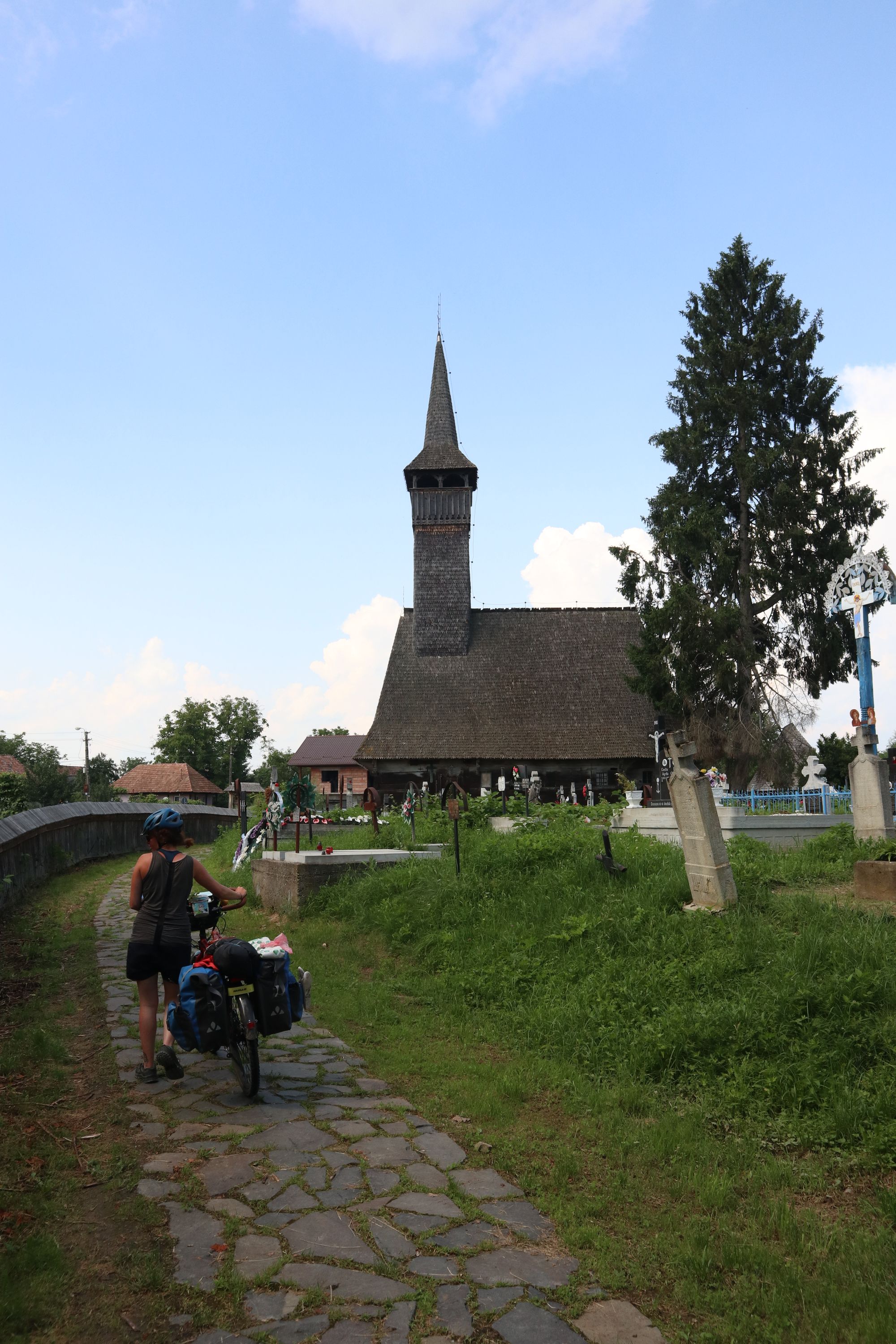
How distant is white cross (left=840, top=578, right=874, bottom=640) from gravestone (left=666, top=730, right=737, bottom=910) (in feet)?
21.7

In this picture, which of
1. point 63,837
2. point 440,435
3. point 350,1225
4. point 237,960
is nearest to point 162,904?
point 237,960

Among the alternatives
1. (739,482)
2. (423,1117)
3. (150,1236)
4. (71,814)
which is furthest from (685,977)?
(739,482)

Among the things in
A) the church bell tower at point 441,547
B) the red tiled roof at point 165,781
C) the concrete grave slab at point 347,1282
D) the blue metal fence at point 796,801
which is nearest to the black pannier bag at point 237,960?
the concrete grave slab at point 347,1282

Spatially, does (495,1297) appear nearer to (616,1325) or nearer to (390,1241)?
(616,1325)

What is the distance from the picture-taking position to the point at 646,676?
27.4 m

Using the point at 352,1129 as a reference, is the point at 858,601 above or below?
above

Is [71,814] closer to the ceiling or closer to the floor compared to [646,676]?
closer to the floor

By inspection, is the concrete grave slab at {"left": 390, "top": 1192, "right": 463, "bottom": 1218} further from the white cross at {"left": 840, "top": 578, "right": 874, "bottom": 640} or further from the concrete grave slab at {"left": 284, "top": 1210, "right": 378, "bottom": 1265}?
the white cross at {"left": 840, "top": 578, "right": 874, "bottom": 640}

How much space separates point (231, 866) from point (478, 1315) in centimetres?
1431

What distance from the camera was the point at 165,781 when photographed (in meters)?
64.9

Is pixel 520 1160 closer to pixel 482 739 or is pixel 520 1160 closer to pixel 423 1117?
pixel 423 1117

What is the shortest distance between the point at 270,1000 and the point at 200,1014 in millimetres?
386

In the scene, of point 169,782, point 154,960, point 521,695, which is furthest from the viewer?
point 169,782

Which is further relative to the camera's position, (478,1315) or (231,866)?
(231,866)
